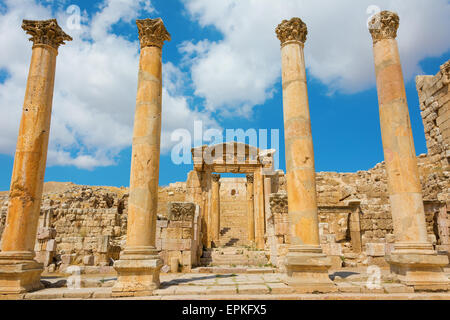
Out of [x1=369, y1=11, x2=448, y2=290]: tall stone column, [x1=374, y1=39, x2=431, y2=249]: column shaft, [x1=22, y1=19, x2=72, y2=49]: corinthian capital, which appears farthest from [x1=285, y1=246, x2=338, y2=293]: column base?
[x1=22, y1=19, x2=72, y2=49]: corinthian capital

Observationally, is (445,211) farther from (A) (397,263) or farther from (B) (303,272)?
(B) (303,272)

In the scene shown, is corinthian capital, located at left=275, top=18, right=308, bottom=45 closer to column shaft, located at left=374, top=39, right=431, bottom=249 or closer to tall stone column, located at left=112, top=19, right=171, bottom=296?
column shaft, located at left=374, top=39, right=431, bottom=249

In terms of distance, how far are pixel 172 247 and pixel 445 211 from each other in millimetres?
13470

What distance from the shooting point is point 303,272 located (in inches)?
312

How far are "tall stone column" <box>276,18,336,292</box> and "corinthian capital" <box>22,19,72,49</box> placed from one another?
7389 mm

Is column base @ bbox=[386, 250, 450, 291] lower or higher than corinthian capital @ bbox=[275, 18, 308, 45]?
lower

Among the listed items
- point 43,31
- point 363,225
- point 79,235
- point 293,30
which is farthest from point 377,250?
point 43,31

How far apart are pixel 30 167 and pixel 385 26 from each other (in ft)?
39.3

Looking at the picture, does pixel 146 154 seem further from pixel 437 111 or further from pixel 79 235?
pixel 437 111

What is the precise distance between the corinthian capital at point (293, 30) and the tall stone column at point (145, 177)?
3818mm

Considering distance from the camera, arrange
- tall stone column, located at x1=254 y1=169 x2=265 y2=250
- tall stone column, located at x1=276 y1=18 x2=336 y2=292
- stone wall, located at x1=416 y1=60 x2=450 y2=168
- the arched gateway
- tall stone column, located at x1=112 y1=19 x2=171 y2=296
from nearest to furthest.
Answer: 1. tall stone column, located at x1=112 y1=19 x2=171 y2=296
2. tall stone column, located at x1=276 y1=18 x2=336 y2=292
3. tall stone column, located at x1=254 y1=169 x2=265 y2=250
4. stone wall, located at x1=416 y1=60 x2=450 y2=168
5. the arched gateway

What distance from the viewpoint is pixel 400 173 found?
29.2 ft

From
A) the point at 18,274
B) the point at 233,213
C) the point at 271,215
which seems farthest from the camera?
the point at 233,213

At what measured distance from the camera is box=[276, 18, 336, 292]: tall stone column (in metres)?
7.85
